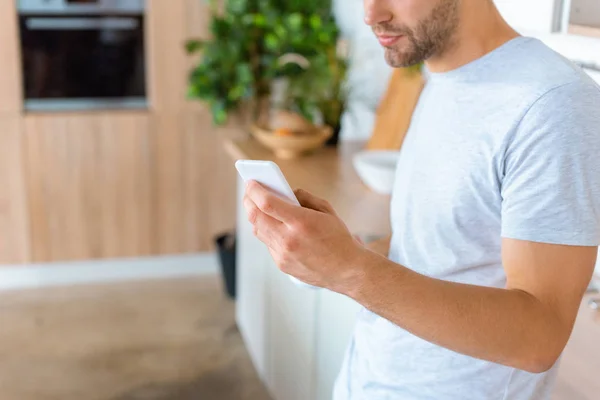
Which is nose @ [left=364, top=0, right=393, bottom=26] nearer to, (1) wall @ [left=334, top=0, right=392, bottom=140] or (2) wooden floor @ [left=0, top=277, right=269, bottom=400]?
(1) wall @ [left=334, top=0, right=392, bottom=140]

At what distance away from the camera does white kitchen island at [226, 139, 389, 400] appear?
1.79 meters

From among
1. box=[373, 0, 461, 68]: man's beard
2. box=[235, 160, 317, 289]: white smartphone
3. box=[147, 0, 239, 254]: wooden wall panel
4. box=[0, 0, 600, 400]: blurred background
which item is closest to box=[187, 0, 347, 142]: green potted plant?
box=[0, 0, 600, 400]: blurred background

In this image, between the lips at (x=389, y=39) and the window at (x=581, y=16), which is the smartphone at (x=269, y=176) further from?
the window at (x=581, y=16)

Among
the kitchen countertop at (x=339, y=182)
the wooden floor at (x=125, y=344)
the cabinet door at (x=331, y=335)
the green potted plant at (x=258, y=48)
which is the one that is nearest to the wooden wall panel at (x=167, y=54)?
the green potted plant at (x=258, y=48)

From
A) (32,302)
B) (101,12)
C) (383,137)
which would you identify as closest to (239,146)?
(383,137)

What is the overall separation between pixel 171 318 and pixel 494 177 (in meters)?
2.43

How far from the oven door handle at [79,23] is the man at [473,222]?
7.83ft

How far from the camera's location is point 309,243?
79 cm

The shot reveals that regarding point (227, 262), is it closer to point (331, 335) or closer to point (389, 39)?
point (331, 335)

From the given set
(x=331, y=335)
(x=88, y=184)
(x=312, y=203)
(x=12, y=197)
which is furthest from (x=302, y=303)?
(x=12, y=197)

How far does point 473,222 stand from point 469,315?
0.18 meters

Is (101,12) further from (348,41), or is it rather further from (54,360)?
(54,360)

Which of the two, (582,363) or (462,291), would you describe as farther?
(582,363)

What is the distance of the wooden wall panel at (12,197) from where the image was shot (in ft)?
10.3
